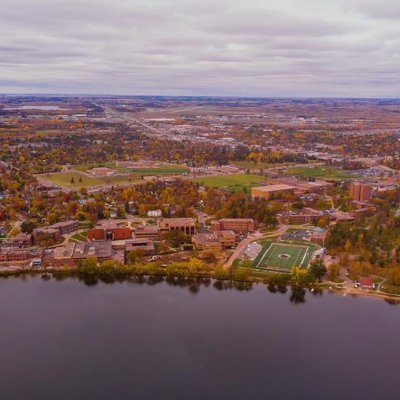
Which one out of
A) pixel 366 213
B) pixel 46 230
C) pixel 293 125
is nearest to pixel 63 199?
pixel 46 230

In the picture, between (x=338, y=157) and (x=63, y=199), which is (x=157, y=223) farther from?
(x=338, y=157)

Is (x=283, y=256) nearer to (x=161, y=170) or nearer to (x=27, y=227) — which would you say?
(x=27, y=227)

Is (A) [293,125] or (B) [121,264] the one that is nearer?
(B) [121,264]

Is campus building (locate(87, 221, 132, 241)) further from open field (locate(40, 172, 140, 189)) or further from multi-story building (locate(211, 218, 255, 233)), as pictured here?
open field (locate(40, 172, 140, 189))

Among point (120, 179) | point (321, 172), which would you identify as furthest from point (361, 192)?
point (120, 179)

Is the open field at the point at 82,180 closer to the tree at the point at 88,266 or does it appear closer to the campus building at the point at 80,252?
the campus building at the point at 80,252

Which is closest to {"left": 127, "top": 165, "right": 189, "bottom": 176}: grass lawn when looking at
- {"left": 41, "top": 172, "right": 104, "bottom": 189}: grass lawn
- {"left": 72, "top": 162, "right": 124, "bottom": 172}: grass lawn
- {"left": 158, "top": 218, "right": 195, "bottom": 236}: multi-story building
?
{"left": 72, "top": 162, "right": 124, "bottom": 172}: grass lawn
